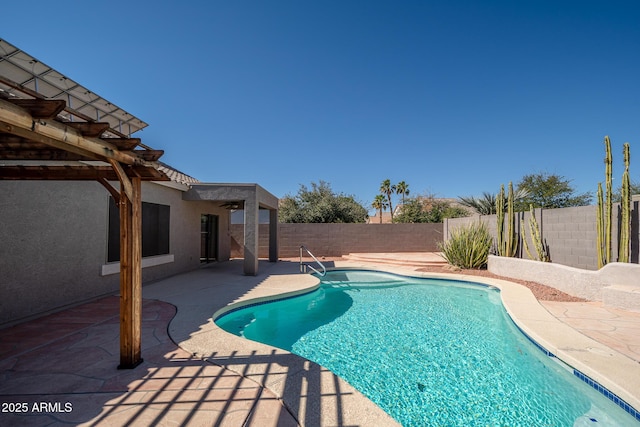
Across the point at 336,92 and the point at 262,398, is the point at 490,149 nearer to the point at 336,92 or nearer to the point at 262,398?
the point at 336,92

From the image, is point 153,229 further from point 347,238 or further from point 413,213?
point 413,213

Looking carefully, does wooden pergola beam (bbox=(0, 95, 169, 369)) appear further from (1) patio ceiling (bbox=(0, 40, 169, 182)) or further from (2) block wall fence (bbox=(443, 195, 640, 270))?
(2) block wall fence (bbox=(443, 195, 640, 270))

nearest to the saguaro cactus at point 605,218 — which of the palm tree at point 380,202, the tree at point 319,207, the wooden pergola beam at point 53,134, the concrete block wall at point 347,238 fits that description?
the wooden pergola beam at point 53,134

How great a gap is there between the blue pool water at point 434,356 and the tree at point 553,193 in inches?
562

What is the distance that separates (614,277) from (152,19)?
13632 mm

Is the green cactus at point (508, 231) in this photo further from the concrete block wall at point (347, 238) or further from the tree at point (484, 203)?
the concrete block wall at point (347, 238)

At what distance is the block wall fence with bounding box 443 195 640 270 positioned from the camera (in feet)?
21.7

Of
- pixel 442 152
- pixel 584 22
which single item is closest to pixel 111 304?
pixel 584 22

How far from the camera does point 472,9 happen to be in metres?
10.7

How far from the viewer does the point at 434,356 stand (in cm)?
432

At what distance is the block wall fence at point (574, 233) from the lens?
660 centimetres

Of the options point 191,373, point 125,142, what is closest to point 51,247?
point 125,142

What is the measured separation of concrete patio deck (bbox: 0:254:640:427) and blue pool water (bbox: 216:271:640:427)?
408 mm

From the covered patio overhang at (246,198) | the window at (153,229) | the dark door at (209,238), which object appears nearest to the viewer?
the window at (153,229)
